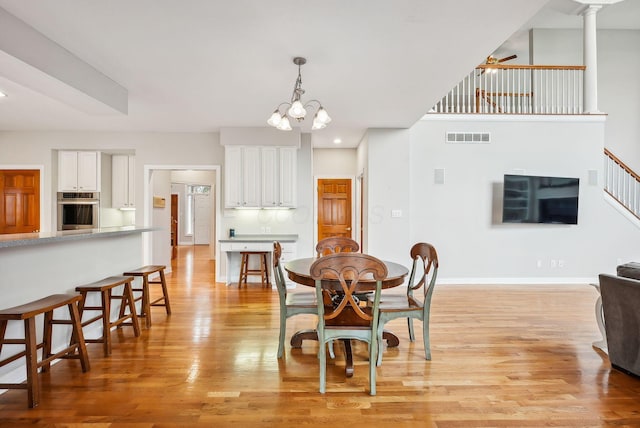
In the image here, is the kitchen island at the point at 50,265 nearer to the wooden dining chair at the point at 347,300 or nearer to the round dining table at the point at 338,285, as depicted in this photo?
the round dining table at the point at 338,285

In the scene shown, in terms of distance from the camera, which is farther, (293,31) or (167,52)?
(167,52)

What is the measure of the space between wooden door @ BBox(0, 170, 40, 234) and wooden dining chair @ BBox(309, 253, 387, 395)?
19.8 feet

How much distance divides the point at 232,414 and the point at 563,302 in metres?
4.58

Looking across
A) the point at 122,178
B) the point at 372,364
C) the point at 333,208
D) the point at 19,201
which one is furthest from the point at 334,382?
the point at 19,201

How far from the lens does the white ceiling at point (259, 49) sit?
2352 mm

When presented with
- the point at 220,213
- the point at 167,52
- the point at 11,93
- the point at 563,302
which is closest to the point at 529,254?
the point at 563,302

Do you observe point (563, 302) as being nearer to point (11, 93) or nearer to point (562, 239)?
point (562, 239)

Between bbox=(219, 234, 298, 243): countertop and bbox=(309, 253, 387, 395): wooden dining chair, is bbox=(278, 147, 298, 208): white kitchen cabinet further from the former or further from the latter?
bbox=(309, 253, 387, 395): wooden dining chair

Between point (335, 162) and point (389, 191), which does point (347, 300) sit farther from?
point (335, 162)

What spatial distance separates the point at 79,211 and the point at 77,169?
2.35ft

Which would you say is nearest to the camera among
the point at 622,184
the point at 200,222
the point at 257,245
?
the point at 257,245

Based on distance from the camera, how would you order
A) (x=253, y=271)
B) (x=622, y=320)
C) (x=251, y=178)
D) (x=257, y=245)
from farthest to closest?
(x=253, y=271)
(x=251, y=178)
(x=257, y=245)
(x=622, y=320)

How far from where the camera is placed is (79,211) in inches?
240

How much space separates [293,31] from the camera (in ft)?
8.63
